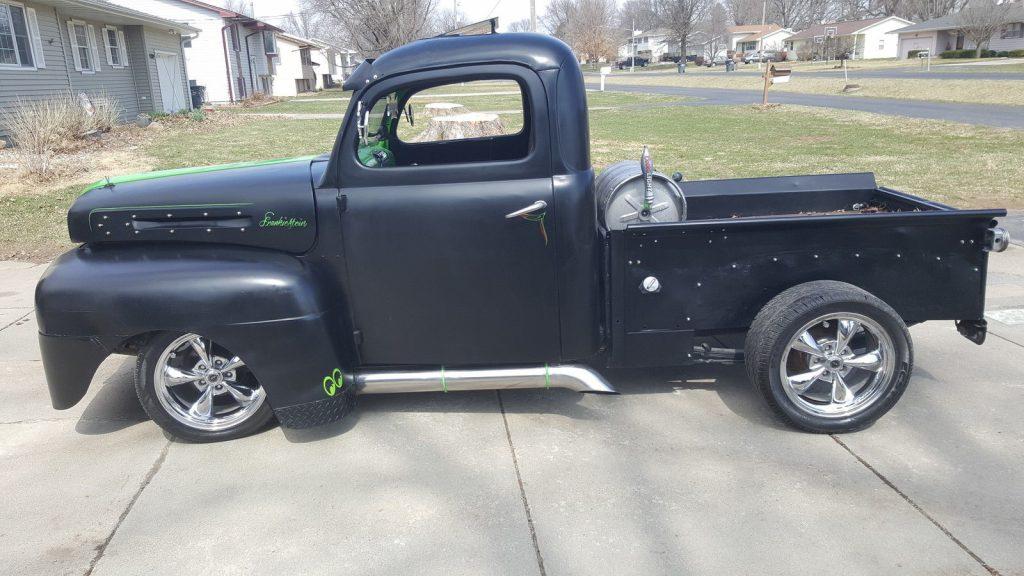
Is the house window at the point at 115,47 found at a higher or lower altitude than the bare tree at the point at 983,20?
lower

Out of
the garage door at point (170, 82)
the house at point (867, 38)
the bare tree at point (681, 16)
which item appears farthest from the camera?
the bare tree at point (681, 16)

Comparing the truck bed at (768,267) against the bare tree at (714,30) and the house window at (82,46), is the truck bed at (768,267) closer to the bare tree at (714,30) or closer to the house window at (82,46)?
the house window at (82,46)

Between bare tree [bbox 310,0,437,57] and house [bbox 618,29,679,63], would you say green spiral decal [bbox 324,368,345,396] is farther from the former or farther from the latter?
house [bbox 618,29,679,63]

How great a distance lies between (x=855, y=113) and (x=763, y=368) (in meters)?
20.6

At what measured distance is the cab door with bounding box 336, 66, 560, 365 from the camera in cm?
360

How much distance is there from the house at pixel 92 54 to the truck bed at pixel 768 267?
1796 centimetres

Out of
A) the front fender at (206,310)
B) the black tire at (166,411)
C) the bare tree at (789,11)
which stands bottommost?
the black tire at (166,411)

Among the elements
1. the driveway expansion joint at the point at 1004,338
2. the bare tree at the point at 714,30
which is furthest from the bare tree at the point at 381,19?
the bare tree at the point at 714,30

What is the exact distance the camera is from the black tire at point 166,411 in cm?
369

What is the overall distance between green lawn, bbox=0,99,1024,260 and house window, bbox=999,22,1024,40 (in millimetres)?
52066

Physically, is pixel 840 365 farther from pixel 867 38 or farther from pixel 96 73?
pixel 867 38

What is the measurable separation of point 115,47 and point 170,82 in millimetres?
3767

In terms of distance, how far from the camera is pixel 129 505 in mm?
3350

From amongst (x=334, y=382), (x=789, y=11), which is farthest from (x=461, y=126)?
(x=789, y=11)
